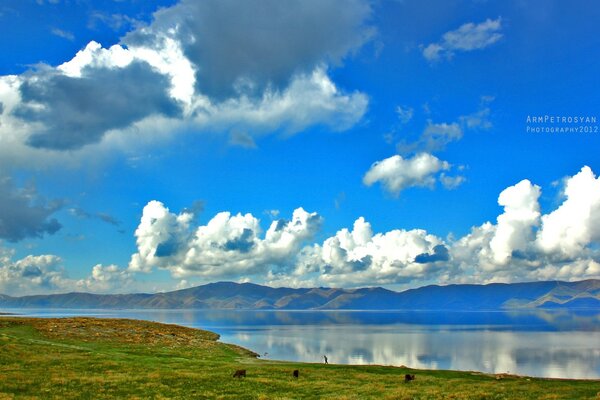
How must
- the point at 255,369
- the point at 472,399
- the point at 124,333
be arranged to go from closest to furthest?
the point at 472,399 < the point at 255,369 < the point at 124,333

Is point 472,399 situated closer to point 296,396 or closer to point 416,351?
point 296,396

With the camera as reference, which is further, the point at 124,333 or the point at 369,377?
the point at 124,333

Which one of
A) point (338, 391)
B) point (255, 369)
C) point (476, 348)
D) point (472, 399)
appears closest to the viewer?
point (472, 399)

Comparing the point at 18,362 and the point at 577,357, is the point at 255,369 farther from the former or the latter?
the point at 577,357

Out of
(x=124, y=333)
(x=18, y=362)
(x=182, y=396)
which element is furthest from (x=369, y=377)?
(x=124, y=333)

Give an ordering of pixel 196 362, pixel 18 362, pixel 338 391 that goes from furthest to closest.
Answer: pixel 196 362
pixel 18 362
pixel 338 391

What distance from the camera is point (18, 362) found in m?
52.3

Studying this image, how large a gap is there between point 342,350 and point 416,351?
19837 mm

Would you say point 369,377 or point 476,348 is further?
point 476,348

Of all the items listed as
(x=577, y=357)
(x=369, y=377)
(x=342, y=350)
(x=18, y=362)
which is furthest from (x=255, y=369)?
(x=577, y=357)

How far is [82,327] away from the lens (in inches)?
3871

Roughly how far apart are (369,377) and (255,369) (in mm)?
14927

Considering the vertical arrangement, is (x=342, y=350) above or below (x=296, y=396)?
below

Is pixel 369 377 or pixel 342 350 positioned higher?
pixel 369 377
